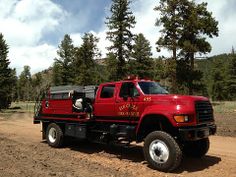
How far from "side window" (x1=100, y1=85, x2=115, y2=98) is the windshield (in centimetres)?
124

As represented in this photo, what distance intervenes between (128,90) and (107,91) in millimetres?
1146

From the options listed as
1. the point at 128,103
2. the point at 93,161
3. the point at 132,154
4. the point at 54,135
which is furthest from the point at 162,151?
the point at 54,135

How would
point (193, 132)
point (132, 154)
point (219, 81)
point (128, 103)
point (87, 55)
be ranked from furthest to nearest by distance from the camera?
point (219, 81) < point (87, 55) < point (132, 154) < point (128, 103) < point (193, 132)

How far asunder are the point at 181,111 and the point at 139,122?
1.67 meters

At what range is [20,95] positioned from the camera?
146 metres

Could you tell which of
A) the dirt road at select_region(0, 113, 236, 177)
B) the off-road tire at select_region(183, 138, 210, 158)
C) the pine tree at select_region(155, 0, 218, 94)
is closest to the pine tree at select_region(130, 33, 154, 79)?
the pine tree at select_region(155, 0, 218, 94)

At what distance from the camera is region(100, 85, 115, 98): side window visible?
1331 centimetres

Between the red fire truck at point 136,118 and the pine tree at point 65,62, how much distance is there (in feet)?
170

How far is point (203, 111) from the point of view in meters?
11.4

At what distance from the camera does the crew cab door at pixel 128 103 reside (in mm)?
12188

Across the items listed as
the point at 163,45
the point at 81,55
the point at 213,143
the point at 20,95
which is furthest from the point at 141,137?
the point at 20,95

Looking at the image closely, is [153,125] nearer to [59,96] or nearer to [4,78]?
[59,96]

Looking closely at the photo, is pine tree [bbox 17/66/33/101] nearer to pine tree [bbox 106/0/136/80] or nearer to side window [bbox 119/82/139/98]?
pine tree [bbox 106/0/136/80]

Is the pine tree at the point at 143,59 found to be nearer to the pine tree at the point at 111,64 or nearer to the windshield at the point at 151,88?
the pine tree at the point at 111,64
